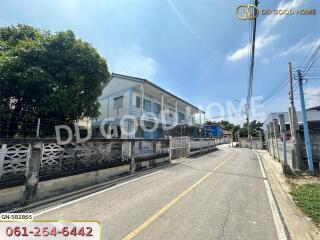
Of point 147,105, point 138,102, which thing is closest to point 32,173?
point 138,102

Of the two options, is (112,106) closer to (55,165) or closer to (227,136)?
(55,165)

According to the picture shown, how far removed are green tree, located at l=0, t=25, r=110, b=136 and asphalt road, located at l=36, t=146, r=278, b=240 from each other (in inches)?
308

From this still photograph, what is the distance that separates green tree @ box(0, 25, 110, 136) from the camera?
11633 mm

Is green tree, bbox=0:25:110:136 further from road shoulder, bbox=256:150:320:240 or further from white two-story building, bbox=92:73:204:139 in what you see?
road shoulder, bbox=256:150:320:240

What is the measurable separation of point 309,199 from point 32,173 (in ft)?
29.1

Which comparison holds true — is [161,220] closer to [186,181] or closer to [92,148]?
[186,181]

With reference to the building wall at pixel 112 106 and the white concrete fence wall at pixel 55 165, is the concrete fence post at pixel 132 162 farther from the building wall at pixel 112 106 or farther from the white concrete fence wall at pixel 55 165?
the building wall at pixel 112 106

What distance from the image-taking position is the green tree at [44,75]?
1163cm

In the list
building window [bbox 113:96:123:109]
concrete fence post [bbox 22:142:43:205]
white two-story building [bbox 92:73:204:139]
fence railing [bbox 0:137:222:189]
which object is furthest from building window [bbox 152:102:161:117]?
concrete fence post [bbox 22:142:43:205]

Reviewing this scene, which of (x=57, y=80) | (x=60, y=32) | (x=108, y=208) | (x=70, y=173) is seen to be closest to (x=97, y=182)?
(x=70, y=173)

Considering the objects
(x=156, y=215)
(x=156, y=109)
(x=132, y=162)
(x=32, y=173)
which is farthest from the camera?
(x=156, y=109)

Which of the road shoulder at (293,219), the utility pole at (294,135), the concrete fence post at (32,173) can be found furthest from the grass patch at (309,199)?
the concrete fence post at (32,173)

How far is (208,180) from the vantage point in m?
9.17

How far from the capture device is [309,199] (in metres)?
6.57
